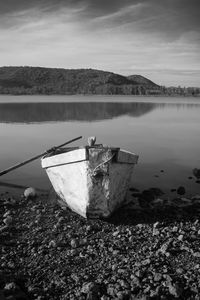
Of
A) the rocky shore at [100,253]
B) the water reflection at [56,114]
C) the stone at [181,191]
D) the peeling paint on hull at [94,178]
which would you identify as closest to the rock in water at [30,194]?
the rocky shore at [100,253]

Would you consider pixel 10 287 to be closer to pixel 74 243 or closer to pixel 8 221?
pixel 74 243

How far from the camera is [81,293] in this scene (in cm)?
627

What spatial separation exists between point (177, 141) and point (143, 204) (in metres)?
13.1

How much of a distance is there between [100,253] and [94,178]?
2.37 m

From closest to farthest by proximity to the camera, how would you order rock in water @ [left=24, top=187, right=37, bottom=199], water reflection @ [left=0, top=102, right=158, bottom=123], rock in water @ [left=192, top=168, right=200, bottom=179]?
rock in water @ [left=24, top=187, right=37, bottom=199], rock in water @ [left=192, top=168, right=200, bottom=179], water reflection @ [left=0, top=102, right=158, bottom=123]

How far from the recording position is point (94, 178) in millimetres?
9625

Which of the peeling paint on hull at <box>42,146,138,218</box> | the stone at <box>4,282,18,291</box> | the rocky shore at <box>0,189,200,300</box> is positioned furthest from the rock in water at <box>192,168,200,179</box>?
the stone at <box>4,282,18,291</box>

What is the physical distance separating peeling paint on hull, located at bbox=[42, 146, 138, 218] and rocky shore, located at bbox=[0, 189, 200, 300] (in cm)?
37

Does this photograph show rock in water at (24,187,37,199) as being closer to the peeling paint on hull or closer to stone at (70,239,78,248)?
the peeling paint on hull

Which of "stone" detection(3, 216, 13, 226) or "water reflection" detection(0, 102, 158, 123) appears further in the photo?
"water reflection" detection(0, 102, 158, 123)

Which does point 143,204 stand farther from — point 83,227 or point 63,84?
point 63,84

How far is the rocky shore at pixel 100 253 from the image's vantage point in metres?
6.35

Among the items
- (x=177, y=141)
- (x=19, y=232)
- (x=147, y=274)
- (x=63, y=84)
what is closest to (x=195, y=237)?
(x=147, y=274)

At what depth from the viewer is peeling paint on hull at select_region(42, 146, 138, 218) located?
958cm
